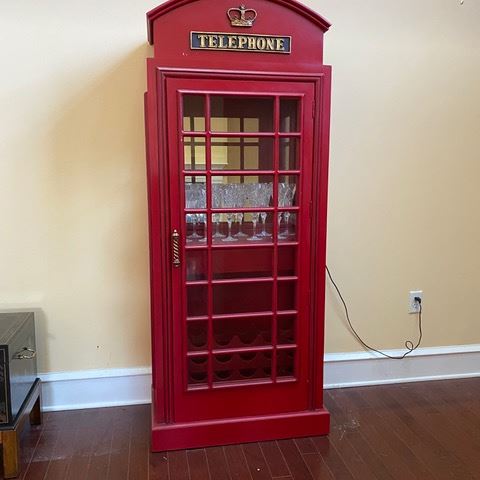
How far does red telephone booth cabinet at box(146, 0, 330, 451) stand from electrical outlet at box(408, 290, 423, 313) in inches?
33.8

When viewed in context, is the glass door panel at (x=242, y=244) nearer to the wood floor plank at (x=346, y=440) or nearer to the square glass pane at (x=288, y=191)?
the square glass pane at (x=288, y=191)

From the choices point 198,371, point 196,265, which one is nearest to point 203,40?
point 196,265

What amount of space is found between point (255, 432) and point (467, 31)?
8.05ft

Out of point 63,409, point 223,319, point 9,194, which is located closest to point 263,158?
point 223,319

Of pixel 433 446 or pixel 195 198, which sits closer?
pixel 195 198

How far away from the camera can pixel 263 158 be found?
6.72 feet

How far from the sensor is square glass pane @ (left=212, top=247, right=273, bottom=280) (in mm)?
2105

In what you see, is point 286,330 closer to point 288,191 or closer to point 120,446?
point 288,191

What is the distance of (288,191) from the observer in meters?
2.10

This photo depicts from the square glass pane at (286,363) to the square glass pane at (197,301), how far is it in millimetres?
441

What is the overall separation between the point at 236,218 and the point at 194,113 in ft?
1.64

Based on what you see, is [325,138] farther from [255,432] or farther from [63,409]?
[63,409]

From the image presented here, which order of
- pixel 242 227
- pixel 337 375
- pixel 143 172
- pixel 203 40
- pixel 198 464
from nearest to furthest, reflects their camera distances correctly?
1. pixel 203 40
2. pixel 198 464
3. pixel 242 227
4. pixel 143 172
5. pixel 337 375

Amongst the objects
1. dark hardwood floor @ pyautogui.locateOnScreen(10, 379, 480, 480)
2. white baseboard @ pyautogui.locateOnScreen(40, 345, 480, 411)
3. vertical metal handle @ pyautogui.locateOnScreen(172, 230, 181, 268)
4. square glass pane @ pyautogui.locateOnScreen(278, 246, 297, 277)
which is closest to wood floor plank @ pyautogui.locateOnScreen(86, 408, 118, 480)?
dark hardwood floor @ pyautogui.locateOnScreen(10, 379, 480, 480)
